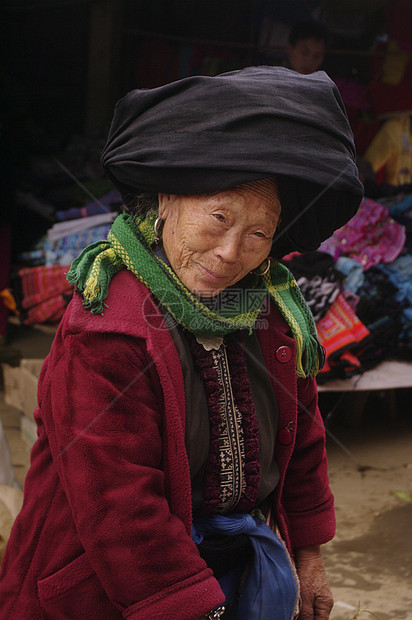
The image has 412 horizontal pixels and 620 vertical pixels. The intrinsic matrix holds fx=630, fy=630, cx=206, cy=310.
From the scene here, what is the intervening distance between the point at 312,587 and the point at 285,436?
1.46 ft

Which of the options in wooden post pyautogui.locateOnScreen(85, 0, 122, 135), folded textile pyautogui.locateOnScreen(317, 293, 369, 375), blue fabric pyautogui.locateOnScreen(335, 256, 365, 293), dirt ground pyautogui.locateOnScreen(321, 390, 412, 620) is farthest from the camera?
wooden post pyautogui.locateOnScreen(85, 0, 122, 135)

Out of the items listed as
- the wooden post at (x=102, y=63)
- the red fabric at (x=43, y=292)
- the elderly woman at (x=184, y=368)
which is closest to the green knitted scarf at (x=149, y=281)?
the elderly woman at (x=184, y=368)

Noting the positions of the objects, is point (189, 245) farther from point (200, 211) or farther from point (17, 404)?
point (17, 404)

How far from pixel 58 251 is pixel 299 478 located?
3769 mm

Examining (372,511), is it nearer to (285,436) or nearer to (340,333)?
(340,333)

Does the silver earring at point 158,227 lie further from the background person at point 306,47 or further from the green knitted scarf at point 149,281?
the background person at point 306,47

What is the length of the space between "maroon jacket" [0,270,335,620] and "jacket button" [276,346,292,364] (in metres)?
0.28

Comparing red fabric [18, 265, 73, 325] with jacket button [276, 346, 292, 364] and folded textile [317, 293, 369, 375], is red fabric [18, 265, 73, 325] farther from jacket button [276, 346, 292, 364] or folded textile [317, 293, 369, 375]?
jacket button [276, 346, 292, 364]

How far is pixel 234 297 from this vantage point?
4.50 ft

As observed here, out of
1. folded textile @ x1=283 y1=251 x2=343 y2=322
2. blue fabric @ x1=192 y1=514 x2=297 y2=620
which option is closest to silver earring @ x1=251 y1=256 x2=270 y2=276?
blue fabric @ x1=192 y1=514 x2=297 y2=620

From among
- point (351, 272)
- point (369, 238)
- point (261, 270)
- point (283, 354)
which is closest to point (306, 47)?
point (369, 238)

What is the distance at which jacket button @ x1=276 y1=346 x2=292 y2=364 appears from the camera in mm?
1419

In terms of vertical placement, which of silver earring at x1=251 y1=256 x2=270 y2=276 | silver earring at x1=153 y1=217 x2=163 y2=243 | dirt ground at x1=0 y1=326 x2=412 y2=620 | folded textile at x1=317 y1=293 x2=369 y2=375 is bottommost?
dirt ground at x1=0 y1=326 x2=412 y2=620

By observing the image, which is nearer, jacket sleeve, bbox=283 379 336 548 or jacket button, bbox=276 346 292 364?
jacket button, bbox=276 346 292 364
